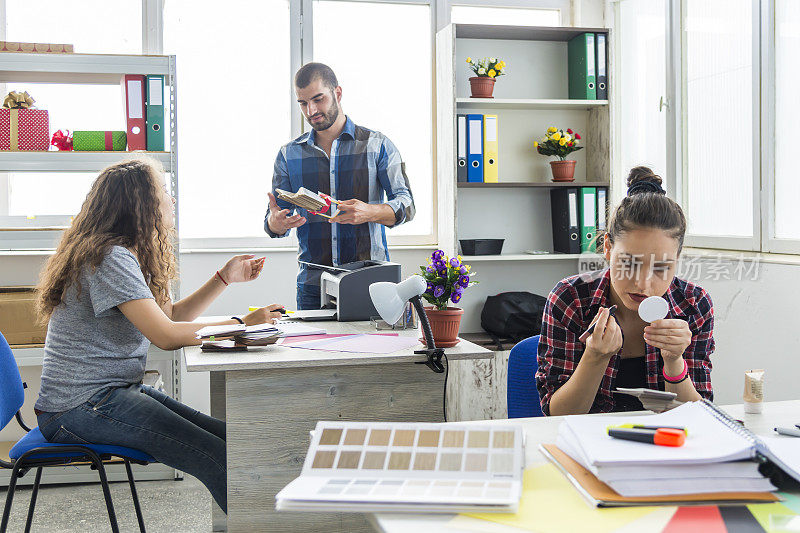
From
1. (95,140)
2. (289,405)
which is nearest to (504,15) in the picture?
(95,140)

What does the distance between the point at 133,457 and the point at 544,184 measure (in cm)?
249

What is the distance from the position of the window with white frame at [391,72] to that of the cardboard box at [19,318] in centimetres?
177

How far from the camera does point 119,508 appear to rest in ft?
10.3

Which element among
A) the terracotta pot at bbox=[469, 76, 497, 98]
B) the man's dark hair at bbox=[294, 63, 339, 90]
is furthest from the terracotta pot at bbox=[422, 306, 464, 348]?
the terracotta pot at bbox=[469, 76, 497, 98]

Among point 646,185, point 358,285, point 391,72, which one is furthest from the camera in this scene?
point 391,72

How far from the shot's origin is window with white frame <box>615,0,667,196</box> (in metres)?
3.77

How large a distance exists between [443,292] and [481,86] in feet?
6.19

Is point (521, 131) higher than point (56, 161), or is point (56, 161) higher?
point (521, 131)

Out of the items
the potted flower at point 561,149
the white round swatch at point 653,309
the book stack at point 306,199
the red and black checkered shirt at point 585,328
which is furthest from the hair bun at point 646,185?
the potted flower at point 561,149

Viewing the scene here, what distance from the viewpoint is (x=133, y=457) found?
2.21 meters

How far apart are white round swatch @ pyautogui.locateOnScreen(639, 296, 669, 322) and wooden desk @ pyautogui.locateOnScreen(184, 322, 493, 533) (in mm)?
814

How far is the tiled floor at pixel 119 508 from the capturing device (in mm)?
2941

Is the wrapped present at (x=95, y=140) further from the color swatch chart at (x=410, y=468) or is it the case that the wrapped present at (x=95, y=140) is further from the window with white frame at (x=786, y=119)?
the window with white frame at (x=786, y=119)

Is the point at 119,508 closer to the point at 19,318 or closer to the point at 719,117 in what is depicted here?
the point at 19,318
